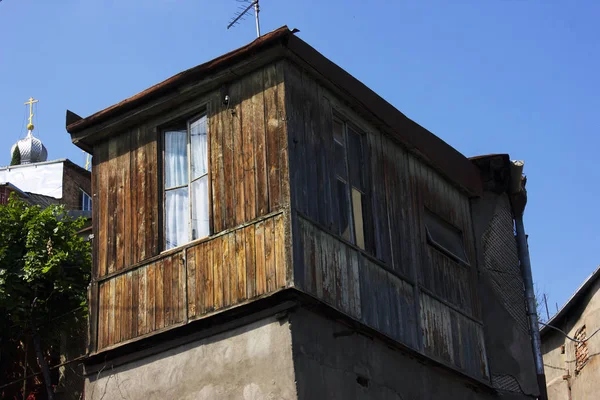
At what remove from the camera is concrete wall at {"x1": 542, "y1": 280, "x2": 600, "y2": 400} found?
66.0ft

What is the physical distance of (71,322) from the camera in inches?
645

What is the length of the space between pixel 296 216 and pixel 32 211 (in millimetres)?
6998

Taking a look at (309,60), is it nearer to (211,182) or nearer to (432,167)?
(211,182)

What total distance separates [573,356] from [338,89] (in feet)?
36.3

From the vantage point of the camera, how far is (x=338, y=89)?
13.3m

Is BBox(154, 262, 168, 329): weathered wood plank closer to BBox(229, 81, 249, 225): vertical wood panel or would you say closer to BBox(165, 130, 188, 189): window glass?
BBox(165, 130, 188, 189): window glass

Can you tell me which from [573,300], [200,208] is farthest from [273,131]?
[573,300]

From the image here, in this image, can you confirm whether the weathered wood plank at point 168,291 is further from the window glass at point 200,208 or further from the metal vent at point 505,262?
the metal vent at point 505,262

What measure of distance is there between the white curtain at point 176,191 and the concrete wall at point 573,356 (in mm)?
10204

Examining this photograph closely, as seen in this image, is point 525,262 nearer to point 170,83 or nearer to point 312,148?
point 312,148

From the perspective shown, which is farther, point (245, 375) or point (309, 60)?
point (309, 60)

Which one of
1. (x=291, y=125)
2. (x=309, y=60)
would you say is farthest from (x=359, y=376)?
(x=309, y=60)

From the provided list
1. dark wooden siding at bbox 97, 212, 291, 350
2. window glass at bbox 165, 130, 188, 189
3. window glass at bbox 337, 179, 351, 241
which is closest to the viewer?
dark wooden siding at bbox 97, 212, 291, 350

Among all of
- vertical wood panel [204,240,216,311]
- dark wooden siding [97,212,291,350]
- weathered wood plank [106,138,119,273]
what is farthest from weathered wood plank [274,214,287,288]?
weathered wood plank [106,138,119,273]
